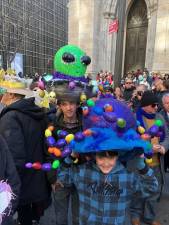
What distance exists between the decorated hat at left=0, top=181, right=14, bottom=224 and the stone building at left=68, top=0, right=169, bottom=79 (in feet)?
33.5

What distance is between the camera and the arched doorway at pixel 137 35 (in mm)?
14205

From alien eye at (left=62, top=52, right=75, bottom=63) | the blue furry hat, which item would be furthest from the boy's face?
A: alien eye at (left=62, top=52, right=75, bottom=63)

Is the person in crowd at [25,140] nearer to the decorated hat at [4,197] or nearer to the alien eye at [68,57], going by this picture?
the alien eye at [68,57]

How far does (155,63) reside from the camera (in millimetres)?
12430

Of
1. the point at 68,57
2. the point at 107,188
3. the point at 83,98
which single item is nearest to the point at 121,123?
the point at 107,188

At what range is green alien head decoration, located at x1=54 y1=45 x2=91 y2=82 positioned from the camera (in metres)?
2.64

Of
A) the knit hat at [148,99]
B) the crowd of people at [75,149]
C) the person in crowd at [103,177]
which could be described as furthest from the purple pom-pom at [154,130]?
the knit hat at [148,99]

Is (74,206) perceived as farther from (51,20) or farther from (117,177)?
(51,20)

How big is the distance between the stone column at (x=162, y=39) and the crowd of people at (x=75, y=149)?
30.2 feet

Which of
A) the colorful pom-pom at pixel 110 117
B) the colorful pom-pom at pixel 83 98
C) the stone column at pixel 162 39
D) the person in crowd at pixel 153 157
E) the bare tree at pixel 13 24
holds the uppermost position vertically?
the bare tree at pixel 13 24

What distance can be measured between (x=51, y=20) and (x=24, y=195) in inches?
2446

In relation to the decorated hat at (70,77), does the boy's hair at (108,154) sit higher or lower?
lower

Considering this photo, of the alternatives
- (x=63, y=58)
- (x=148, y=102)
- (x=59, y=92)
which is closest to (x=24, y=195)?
(x=59, y=92)

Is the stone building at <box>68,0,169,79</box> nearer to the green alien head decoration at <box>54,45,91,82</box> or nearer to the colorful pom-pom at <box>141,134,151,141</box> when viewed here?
the green alien head decoration at <box>54,45,91,82</box>
